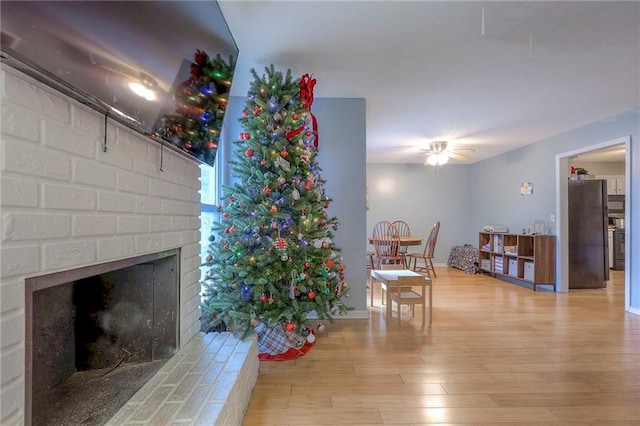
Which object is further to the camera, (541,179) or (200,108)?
(541,179)

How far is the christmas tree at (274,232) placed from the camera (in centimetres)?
203

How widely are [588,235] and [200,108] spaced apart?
5461mm

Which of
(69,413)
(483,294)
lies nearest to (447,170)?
(483,294)

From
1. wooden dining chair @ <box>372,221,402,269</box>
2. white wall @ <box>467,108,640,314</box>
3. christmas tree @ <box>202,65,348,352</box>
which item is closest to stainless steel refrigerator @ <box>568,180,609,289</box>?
white wall @ <box>467,108,640,314</box>

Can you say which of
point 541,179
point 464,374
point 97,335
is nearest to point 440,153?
point 541,179

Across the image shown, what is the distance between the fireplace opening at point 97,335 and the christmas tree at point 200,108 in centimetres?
57

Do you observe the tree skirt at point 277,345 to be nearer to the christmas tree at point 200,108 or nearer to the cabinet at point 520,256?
the christmas tree at point 200,108

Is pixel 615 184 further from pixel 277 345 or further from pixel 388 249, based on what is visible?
pixel 277 345

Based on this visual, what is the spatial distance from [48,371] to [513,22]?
2.94m

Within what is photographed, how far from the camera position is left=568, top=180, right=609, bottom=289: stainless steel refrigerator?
14.1 feet

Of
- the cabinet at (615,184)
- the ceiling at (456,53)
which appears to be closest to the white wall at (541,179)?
the ceiling at (456,53)

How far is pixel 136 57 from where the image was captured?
0.98 metres

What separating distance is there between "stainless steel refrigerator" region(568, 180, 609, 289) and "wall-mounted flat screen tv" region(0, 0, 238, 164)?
5.14m

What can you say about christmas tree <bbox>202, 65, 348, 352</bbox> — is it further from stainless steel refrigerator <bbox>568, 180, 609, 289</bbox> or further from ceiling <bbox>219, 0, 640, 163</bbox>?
stainless steel refrigerator <bbox>568, 180, 609, 289</bbox>
